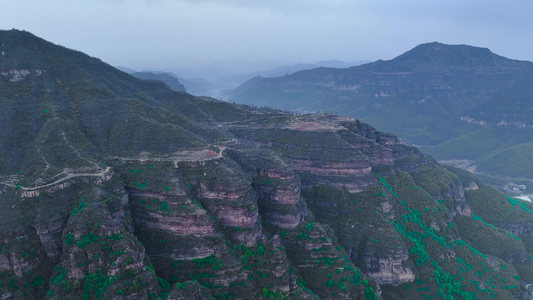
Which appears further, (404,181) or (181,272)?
(404,181)

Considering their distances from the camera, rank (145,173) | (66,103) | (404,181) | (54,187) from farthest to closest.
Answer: (404,181) → (66,103) → (145,173) → (54,187)

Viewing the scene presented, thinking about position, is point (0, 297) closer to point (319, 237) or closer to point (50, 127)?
point (50, 127)

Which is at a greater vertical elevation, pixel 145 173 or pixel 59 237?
pixel 145 173

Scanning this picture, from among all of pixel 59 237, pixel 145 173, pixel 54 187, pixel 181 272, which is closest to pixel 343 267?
pixel 181 272

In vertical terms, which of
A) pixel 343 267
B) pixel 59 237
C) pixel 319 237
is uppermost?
pixel 59 237

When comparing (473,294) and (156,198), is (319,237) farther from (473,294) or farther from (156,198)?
(473,294)

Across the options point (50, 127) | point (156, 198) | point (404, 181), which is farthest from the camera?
point (404, 181)
